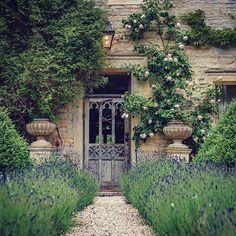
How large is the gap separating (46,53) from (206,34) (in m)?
3.17

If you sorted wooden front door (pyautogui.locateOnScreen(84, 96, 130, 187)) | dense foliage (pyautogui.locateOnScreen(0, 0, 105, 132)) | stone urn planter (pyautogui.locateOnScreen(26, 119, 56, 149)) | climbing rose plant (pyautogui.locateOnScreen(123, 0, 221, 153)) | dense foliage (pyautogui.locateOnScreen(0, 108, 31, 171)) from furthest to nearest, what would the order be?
wooden front door (pyautogui.locateOnScreen(84, 96, 130, 187))
climbing rose plant (pyautogui.locateOnScreen(123, 0, 221, 153))
dense foliage (pyautogui.locateOnScreen(0, 0, 105, 132))
stone urn planter (pyautogui.locateOnScreen(26, 119, 56, 149))
dense foliage (pyautogui.locateOnScreen(0, 108, 31, 171))

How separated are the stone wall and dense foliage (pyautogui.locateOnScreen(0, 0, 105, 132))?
15.0 inches

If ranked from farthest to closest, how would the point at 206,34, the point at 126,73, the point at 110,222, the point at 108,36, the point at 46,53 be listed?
the point at 126,73 < the point at 206,34 < the point at 108,36 < the point at 46,53 < the point at 110,222

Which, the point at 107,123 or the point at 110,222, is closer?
the point at 110,222

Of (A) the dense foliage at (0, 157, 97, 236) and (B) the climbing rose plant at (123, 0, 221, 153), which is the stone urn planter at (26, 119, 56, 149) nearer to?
(B) the climbing rose plant at (123, 0, 221, 153)

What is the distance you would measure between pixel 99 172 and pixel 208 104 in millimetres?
2495

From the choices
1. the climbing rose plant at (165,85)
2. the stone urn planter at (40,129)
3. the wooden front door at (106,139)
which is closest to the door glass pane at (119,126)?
the wooden front door at (106,139)

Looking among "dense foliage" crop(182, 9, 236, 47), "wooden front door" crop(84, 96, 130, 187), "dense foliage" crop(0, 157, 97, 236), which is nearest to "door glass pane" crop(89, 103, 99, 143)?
"wooden front door" crop(84, 96, 130, 187)

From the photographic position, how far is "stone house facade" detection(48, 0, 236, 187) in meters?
9.09

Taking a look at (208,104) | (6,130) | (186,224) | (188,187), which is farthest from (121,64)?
(186,224)

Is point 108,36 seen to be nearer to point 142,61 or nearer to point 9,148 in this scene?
point 142,61

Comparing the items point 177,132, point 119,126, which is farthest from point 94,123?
point 177,132

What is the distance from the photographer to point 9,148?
5.62m

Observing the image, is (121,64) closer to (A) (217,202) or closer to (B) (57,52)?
(B) (57,52)
